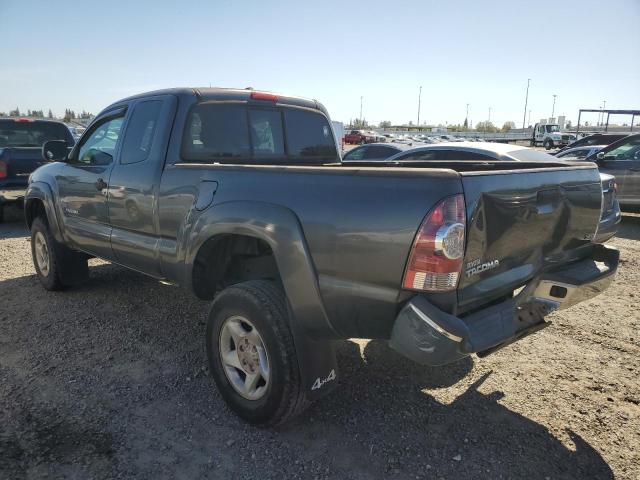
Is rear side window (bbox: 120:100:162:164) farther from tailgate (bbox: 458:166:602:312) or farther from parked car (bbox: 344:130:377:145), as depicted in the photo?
parked car (bbox: 344:130:377:145)

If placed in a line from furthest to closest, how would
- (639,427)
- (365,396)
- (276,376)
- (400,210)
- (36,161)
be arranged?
(36,161), (365,396), (639,427), (276,376), (400,210)

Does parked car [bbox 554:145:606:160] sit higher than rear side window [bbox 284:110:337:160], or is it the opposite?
rear side window [bbox 284:110:337:160]

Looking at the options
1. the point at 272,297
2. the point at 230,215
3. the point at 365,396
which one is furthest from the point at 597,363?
the point at 230,215

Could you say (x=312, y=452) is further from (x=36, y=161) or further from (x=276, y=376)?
(x=36, y=161)

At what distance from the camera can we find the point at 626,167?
9594 mm

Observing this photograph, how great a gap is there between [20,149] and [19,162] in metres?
0.27

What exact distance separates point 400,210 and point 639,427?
6.91 feet

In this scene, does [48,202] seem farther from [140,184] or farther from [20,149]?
[20,149]

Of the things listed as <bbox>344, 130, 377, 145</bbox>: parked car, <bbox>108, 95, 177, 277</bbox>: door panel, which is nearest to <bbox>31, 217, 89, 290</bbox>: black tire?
<bbox>108, 95, 177, 277</bbox>: door panel

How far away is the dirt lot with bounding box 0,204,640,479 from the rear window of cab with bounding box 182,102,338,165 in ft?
5.29

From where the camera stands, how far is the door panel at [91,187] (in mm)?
4031

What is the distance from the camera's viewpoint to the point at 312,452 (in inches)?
103

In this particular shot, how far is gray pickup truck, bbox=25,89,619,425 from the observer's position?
2123 mm

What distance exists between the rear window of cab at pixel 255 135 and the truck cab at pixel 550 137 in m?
40.1
